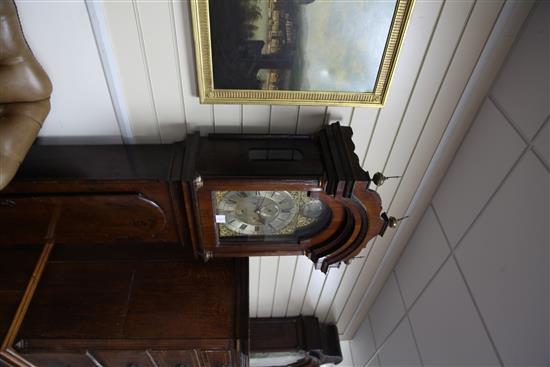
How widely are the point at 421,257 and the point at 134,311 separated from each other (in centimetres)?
105

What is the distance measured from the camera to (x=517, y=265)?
0.84 metres

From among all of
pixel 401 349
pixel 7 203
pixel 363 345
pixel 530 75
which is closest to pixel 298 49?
pixel 530 75

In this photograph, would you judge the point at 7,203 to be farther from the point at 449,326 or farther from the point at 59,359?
the point at 449,326

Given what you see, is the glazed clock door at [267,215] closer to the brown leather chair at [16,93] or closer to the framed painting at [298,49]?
the framed painting at [298,49]

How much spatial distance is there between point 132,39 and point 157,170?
1.05 ft

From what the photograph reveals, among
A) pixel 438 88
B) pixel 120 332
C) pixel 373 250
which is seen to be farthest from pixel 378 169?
pixel 120 332

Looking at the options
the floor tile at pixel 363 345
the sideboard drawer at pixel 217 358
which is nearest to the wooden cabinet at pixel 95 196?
the sideboard drawer at pixel 217 358

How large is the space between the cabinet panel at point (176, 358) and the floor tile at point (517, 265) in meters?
0.87

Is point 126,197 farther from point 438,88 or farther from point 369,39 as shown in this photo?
point 438,88

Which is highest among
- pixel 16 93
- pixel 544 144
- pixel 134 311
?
pixel 16 93

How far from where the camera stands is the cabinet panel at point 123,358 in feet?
3.23

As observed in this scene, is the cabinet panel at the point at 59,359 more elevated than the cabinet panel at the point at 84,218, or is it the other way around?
the cabinet panel at the point at 84,218

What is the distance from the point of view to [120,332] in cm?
97

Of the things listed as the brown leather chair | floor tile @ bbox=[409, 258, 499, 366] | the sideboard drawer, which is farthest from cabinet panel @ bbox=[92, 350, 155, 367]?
floor tile @ bbox=[409, 258, 499, 366]
